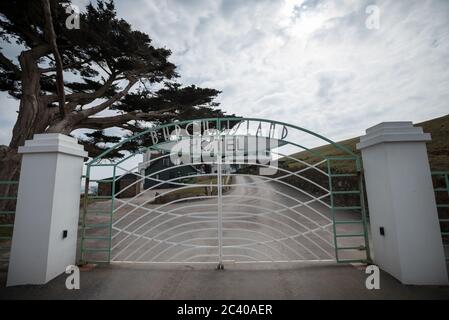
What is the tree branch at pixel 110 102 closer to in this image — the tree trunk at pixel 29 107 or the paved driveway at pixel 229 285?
the tree trunk at pixel 29 107

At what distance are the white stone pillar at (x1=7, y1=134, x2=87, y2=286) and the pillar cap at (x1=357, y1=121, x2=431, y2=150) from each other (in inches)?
178

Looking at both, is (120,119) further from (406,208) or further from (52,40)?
(406,208)

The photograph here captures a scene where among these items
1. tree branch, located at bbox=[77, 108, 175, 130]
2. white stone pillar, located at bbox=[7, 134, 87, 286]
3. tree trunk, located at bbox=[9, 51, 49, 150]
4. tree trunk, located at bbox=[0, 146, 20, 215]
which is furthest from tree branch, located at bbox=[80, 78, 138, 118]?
white stone pillar, located at bbox=[7, 134, 87, 286]

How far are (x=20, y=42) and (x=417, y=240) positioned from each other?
43.8ft

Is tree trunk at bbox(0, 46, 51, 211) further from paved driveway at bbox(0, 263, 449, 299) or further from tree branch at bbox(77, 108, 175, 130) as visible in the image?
paved driveway at bbox(0, 263, 449, 299)

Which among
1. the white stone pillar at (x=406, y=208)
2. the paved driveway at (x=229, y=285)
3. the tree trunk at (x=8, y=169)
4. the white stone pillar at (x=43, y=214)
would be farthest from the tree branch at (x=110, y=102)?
the white stone pillar at (x=406, y=208)

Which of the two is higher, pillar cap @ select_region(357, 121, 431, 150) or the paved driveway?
pillar cap @ select_region(357, 121, 431, 150)

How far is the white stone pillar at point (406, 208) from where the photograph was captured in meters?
2.54

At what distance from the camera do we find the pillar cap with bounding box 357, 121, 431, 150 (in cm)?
271

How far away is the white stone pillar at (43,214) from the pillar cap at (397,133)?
14.8ft

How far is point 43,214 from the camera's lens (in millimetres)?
2738

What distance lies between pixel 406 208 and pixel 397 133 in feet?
3.29

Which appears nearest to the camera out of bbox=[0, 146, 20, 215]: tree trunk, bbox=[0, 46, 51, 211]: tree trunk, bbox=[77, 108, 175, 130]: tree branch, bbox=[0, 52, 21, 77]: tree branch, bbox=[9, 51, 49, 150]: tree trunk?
bbox=[0, 146, 20, 215]: tree trunk

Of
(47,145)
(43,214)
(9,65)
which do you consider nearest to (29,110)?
(9,65)
